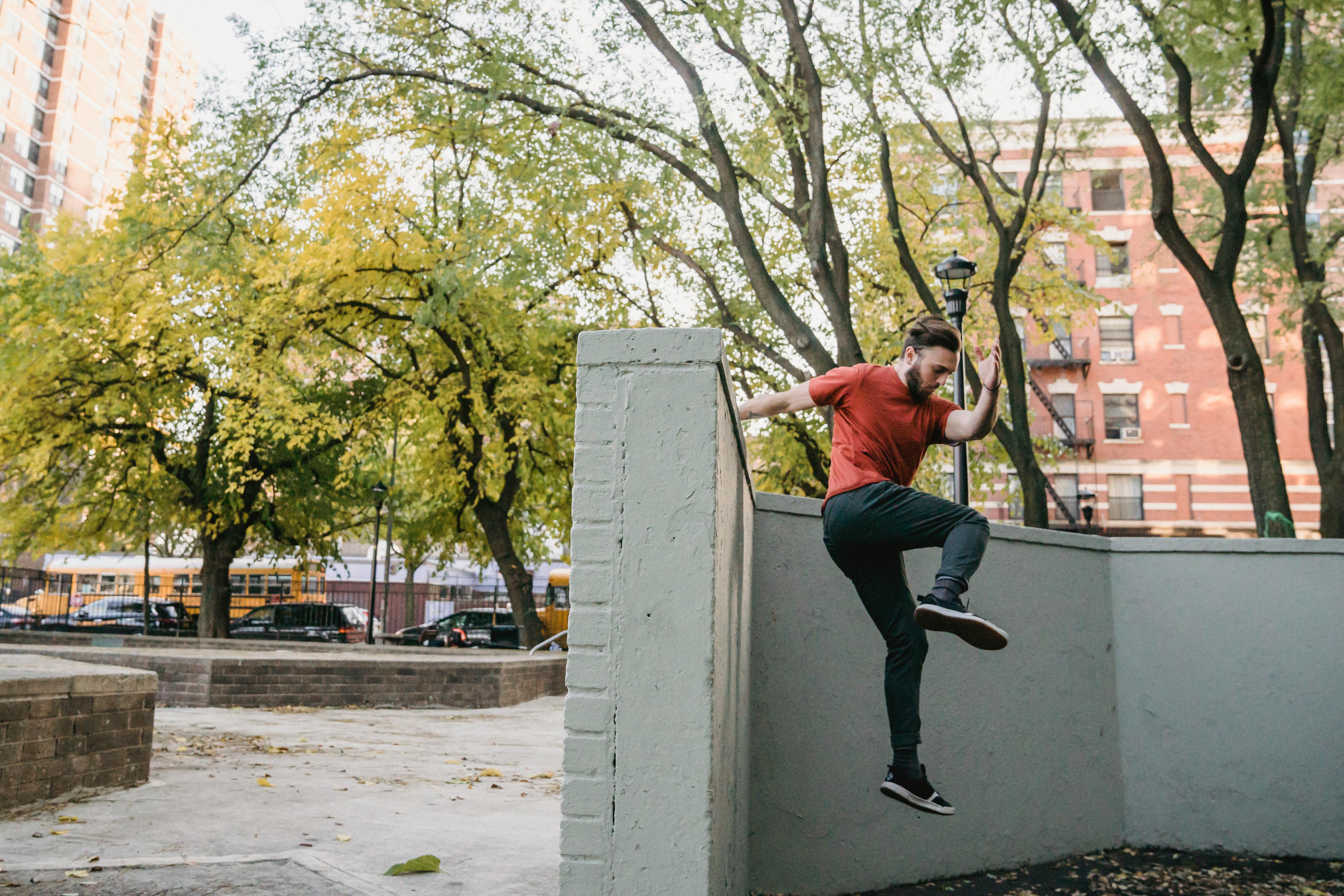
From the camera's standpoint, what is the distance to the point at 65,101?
70250mm

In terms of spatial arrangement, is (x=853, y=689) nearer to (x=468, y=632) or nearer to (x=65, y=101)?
(x=468, y=632)

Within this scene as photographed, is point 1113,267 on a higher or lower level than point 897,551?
higher

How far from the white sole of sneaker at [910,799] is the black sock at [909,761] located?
0.21ft

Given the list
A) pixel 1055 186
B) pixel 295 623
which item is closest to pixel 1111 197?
pixel 1055 186

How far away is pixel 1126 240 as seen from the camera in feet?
132

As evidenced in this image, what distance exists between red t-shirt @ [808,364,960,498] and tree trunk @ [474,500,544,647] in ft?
60.4

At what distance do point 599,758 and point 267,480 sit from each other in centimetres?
2441

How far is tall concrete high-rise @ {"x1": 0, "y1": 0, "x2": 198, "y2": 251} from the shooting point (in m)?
65.6

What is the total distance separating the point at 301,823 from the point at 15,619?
3303 cm

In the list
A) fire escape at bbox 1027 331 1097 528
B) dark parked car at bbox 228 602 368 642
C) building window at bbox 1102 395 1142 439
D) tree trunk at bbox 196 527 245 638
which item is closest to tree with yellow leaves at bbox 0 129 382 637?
tree trunk at bbox 196 527 245 638

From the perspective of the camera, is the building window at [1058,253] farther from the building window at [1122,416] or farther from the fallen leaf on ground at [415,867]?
the fallen leaf on ground at [415,867]

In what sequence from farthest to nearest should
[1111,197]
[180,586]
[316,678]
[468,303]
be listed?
[1111,197] < [180,586] < [468,303] < [316,678]

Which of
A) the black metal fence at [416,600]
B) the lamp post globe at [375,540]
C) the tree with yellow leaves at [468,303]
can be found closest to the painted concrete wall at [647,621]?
the tree with yellow leaves at [468,303]

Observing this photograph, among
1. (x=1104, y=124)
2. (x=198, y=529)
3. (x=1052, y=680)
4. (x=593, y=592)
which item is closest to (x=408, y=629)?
(x=198, y=529)
